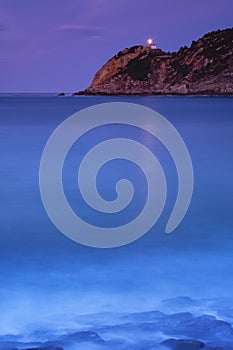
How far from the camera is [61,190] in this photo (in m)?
12.0

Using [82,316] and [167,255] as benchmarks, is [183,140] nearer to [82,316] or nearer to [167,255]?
[167,255]

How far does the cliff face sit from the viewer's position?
141 metres

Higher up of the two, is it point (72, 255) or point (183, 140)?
point (183, 140)

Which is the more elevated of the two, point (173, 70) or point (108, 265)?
point (173, 70)

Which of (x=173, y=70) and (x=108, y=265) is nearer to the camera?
(x=108, y=265)

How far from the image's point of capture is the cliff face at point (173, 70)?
14075 centimetres

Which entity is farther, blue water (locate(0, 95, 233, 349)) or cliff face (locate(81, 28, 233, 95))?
cliff face (locate(81, 28, 233, 95))

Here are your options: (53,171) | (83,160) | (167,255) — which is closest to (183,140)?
(83,160)

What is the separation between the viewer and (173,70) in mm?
151875

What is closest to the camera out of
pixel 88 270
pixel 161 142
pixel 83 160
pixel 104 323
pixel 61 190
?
pixel 104 323

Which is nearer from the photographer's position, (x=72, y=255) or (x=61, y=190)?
(x=72, y=255)

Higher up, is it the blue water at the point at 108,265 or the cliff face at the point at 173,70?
the cliff face at the point at 173,70

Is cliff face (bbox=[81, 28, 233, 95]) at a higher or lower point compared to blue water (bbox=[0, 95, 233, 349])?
higher

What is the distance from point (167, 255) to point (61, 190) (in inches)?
185
